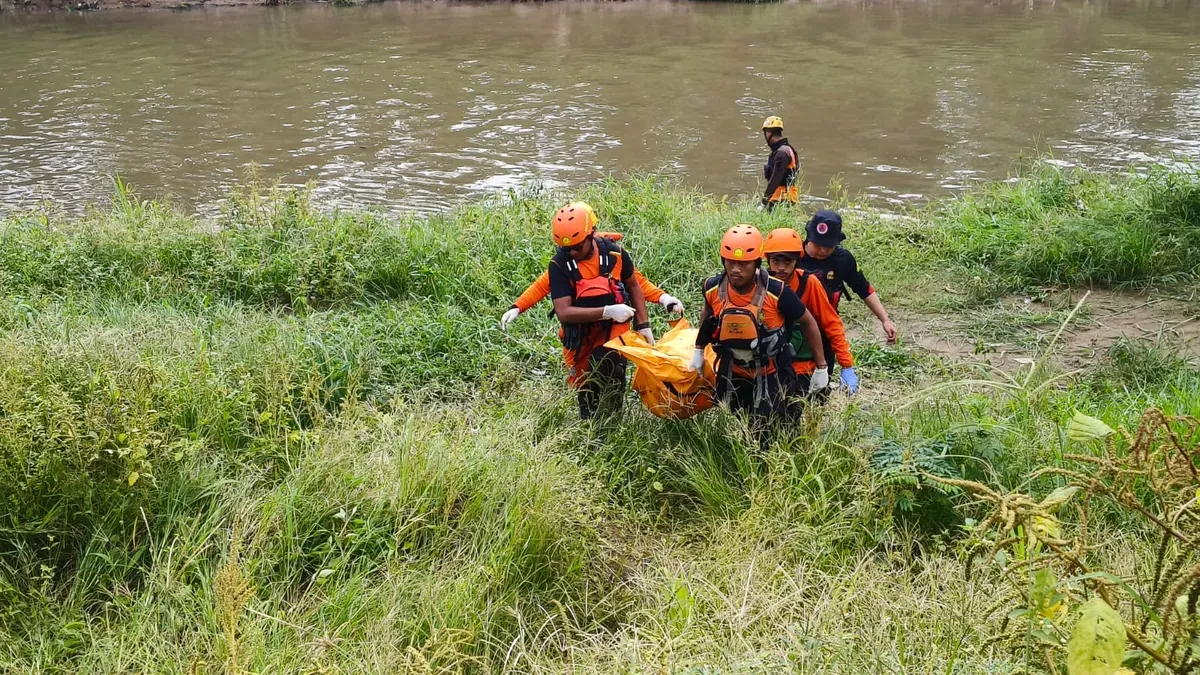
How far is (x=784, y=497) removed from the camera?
13.1ft

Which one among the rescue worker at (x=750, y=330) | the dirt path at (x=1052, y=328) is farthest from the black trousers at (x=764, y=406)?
the dirt path at (x=1052, y=328)

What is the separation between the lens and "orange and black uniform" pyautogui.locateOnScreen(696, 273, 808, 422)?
4309 mm

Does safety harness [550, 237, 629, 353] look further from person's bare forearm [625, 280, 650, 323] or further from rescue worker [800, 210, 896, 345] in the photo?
rescue worker [800, 210, 896, 345]

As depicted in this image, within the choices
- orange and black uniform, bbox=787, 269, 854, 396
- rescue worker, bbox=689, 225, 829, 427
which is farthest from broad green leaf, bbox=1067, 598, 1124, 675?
orange and black uniform, bbox=787, 269, 854, 396

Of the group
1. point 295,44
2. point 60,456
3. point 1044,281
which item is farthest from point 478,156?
point 295,44

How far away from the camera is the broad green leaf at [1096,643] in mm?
1518

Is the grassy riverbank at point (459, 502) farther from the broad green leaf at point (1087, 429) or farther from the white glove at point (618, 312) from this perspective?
the broad green leaf at point (1087, 429)

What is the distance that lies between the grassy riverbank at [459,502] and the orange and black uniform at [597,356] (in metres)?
0.22

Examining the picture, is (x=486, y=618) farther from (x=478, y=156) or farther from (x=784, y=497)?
(x=478, y=156)

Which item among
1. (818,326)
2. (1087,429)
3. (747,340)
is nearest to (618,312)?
(747,340)

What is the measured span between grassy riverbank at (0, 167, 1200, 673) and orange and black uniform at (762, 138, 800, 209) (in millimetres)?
3261

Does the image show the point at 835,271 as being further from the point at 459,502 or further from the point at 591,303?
the point at 459,502

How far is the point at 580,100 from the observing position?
17297mm

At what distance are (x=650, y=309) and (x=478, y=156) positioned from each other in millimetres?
7742
